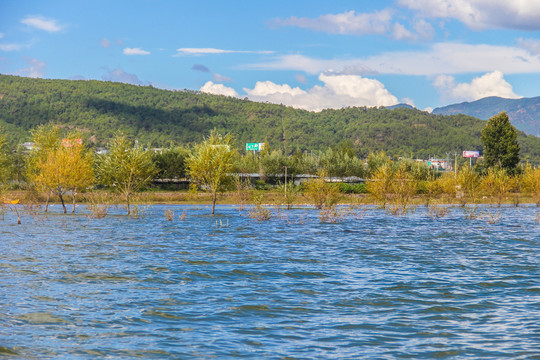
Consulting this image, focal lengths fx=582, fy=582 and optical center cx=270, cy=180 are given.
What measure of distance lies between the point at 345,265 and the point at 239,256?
536 cm

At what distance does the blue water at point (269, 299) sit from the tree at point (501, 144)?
88132mm

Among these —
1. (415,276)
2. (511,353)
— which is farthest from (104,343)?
(415,276)

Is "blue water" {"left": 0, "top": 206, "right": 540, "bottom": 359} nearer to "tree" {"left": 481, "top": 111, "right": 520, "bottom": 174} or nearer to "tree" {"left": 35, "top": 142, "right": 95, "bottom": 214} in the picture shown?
"tree" {"left": 35, "top": 142, "right": 95, "bottom": 214}

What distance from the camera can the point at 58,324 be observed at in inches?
514

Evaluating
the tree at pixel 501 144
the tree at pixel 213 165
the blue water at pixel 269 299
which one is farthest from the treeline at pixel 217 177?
the blue water at pixel 269 299

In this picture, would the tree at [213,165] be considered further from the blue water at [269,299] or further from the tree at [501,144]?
the tree at [501,144]

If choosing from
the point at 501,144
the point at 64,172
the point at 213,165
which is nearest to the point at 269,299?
the point at 213,165

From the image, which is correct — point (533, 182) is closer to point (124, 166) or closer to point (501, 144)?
point (501, 144)

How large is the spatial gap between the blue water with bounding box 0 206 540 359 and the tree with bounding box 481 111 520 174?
88132mm

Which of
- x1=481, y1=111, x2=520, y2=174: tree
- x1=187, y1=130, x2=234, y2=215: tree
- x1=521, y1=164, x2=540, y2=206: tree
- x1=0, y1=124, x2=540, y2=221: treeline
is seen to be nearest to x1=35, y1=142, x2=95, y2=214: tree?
x1=0, y1=124, x2=540, y2=221: treeline

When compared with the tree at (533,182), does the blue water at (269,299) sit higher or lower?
lower

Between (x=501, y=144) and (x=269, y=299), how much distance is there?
357 ft

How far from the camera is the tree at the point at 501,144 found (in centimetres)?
11381

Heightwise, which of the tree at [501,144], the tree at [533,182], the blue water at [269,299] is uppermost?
the tree at [501,144]
